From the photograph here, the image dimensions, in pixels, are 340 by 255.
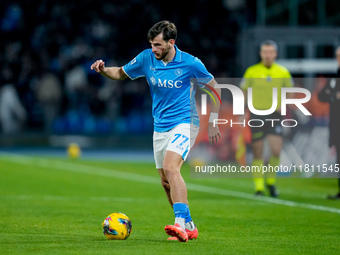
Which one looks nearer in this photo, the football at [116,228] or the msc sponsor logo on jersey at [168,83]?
the football at [116,228]

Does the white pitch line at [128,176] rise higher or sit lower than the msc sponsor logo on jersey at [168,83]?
lower

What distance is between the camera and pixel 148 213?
37.6ft

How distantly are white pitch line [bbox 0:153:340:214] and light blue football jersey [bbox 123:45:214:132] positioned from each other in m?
3.92

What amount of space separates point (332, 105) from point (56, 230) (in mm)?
6403

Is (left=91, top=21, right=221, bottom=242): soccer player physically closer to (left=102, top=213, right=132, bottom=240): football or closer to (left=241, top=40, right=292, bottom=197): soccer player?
(left=102, top=213, right=132, bottom=240): football

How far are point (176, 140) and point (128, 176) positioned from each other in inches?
394

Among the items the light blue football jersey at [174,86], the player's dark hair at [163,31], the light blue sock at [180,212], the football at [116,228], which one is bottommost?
the football at [116,228]

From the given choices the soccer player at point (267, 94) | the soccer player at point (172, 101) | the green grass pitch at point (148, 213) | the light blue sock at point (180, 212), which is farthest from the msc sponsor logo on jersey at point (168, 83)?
the soccer player at point (267, 94)

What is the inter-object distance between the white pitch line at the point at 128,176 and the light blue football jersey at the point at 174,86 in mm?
3918

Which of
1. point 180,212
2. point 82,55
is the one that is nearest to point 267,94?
point 180,212

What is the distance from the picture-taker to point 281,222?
1039 centimetres

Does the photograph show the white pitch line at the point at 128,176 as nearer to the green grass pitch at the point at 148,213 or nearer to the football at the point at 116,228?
the green grass pitch at the point at 148,213

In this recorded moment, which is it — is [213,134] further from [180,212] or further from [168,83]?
[180,212]

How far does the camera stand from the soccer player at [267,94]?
44.9ft
